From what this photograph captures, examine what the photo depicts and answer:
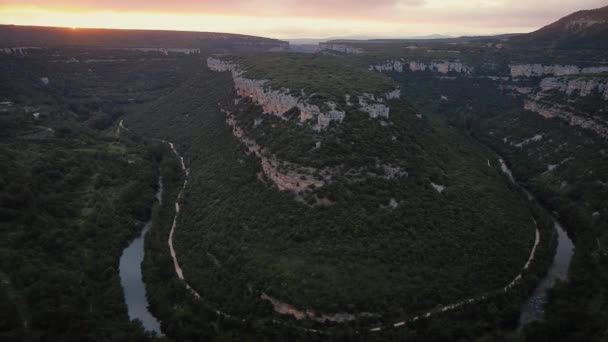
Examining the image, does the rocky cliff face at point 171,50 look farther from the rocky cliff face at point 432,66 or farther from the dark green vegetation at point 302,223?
the rocky cliff face at point 432,66

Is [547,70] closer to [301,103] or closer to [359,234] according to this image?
[301,103]

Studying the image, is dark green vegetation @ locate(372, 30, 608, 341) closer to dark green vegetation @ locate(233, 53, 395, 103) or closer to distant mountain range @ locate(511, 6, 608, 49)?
dark green vegetation @ locate(233, 53, 395, 103)

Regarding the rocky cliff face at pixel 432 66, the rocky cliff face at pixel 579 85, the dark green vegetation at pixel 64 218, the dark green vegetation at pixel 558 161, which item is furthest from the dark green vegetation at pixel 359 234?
the rocky cliff face at pixel 432 66

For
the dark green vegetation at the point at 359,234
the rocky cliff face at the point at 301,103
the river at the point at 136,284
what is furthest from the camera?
the rocky cliff face at the point at 301,103

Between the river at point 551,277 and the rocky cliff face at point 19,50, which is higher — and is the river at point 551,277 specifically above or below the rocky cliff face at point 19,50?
below

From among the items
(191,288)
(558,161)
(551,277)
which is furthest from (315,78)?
(551,277)

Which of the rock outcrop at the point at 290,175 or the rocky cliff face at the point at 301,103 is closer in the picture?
the rock outcrop at the point at 290,175

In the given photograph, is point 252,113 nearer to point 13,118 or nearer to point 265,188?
point 265,188
